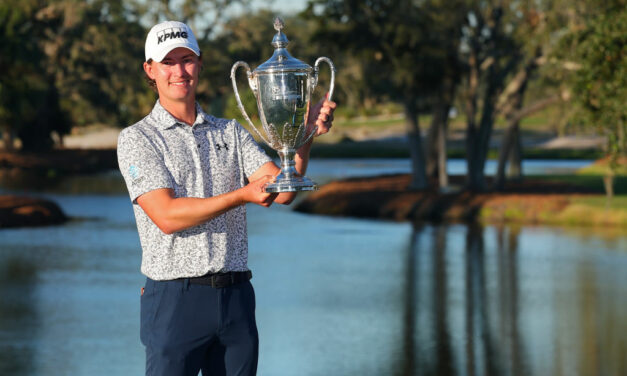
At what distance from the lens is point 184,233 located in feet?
15.0

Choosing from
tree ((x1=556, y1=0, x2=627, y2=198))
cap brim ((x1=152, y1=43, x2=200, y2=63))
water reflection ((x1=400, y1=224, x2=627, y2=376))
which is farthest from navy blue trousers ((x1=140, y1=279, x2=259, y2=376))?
tree ((x1=556, y1=0, x2=627, y2=198))

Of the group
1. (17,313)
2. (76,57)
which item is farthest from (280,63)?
(76,57)

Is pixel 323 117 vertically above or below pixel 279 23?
below

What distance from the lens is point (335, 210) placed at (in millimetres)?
32125

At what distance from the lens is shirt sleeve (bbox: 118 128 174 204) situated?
14.8ft

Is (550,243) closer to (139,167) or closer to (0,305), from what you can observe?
(0,305)

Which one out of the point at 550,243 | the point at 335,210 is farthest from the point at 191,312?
the point at 335,210

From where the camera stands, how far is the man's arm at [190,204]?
4.26 meters

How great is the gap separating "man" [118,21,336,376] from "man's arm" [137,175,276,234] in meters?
0.01

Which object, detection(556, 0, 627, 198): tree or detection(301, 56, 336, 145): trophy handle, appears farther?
detection(556, 0, 627, 198): tree

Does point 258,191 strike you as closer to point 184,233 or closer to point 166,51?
point 184,233

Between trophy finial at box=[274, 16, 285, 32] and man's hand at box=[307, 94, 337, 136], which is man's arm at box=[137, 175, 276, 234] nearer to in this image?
man's hand at box=[307, 94, 337, 136]

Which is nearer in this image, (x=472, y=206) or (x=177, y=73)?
(x=177, y=73)

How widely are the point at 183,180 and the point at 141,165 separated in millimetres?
187
